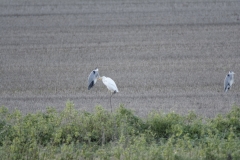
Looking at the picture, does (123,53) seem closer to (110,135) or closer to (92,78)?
(92,78)

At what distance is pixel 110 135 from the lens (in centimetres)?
1178

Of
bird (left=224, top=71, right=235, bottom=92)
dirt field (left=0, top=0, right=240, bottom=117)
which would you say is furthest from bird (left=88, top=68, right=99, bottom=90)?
bird (left=224, top=71, right=235, bottom=92)

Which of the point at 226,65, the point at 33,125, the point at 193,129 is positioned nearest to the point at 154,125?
the point at 193,129

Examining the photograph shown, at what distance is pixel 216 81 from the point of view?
681 inches

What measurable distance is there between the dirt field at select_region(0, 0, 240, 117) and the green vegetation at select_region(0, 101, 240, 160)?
8.18 feet

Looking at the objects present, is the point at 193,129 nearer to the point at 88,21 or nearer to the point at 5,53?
the point at 5,53

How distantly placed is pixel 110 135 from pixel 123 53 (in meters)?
8.91

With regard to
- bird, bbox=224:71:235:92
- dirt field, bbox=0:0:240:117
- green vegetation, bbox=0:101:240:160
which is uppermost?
dirt field, bbox=0:0:240:117

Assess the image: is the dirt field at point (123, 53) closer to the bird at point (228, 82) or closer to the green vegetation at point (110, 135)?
the bird at point (228, 82)

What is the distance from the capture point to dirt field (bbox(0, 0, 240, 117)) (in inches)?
623

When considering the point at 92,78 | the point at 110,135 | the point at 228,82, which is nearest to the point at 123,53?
the point at 92,78

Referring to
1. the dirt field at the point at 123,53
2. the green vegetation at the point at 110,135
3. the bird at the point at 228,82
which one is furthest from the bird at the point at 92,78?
the bird at the point at 228,82

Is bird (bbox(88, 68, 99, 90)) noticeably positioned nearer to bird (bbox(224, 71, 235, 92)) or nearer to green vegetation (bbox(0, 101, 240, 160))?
green vegetation (bbox(0, 101, 240, 160))

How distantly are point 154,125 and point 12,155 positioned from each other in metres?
3.65
